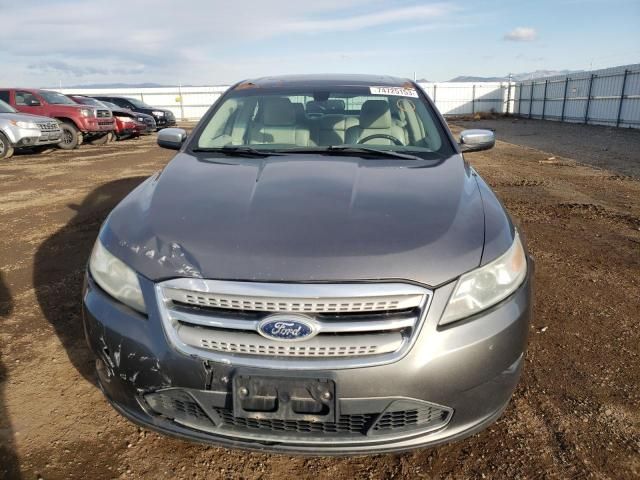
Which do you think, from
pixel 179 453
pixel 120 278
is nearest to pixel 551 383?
pixel 179 453

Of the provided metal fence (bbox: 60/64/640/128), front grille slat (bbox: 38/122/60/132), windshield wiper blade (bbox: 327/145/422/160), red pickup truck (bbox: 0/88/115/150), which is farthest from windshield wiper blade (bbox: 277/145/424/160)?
metal fence (bbox: 60/64/640/128)

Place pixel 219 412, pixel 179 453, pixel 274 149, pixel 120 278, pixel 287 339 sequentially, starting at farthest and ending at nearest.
Answer: pixel 274 149
pixel 179 453
pixel 120 278
pixel 219 412
pixel 287 339

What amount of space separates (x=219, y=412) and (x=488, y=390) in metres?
0.97

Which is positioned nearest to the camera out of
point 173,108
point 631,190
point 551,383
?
point 551,383

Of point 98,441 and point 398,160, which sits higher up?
point 398,160

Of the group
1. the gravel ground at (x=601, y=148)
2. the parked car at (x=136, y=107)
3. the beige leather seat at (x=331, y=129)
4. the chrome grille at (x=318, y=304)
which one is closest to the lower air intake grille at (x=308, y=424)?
the chrome grille at (x=318, y=304)

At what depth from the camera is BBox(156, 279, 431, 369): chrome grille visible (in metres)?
1.57

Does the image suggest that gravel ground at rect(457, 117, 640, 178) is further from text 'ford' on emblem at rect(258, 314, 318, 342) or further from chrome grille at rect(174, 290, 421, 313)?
text 'ford' on emblem at rect(258, 314, 318, 342)

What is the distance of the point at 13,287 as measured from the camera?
3.74 metres

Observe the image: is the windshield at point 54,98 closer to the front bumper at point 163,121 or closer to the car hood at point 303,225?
the front bumper at point 163,121

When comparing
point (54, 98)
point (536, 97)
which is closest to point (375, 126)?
point (54, 98)

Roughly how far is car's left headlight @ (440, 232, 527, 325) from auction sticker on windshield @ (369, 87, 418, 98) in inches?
71.4

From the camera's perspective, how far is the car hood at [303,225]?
1.63 metres

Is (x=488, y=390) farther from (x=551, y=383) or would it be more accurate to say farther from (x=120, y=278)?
(x=120, y=278)
